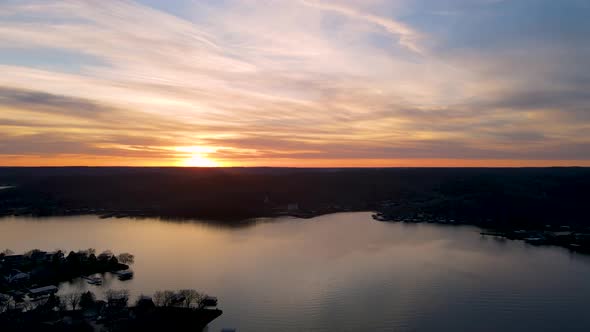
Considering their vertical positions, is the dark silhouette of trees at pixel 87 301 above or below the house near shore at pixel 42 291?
above

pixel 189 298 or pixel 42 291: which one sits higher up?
pixel 189 298

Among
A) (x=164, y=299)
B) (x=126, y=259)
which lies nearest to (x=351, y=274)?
(x=164, y=299)

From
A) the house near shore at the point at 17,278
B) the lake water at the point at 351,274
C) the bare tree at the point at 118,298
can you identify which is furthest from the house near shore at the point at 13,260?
the bare tree at the point at 118,298

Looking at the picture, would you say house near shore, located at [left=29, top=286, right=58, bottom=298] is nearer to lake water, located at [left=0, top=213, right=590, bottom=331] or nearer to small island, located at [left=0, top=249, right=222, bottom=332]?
small island, located at [left=0, top=249, right=222, bottom=332]

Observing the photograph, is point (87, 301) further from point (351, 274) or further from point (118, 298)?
point (351, 274)

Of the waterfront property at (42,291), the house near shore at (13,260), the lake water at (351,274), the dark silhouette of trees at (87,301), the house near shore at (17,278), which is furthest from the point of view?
the house near shore at (13,260)

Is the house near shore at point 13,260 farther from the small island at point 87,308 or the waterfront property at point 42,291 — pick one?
the waterfront property at point 42,291

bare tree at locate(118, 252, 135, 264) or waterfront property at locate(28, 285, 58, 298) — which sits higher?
bare tree at locate(118, 252, 135, 264)

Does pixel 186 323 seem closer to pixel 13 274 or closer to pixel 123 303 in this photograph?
pixel 123 303

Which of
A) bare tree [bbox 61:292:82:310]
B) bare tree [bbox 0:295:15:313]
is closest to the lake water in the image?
bare tree [bbox 61:292:82:310]

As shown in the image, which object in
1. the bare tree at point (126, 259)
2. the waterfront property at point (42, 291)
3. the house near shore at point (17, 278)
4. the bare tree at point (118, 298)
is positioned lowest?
the waterfront property at point (42, 291)
